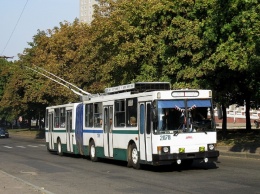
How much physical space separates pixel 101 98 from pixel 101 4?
1977 cm

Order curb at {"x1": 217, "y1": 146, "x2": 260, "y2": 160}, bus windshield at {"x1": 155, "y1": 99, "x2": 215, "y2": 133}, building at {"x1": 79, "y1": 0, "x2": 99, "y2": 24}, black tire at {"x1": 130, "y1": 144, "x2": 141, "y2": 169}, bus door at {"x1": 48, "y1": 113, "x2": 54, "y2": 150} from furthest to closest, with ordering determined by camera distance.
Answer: building at {"x1": 79, "y1": 0, "x2": 99, "y2": 24}, bus door at {"x1": 48, "y1": 113, "x2": 54, "y2": 150}, curb at {"x1": 217, "y1": 146, "x2": 260, "y2": 160}, black tire at {"x1": 130, "y1": 144, "x2": 141, "y2": 169}, bus windshield at {"x1": 155, "y1": 99, "x2": 215, "y2": 133}

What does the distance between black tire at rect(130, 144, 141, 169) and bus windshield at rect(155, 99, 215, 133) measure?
1.98 m

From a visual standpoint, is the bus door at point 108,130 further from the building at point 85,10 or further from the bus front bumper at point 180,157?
the building at point 85,10

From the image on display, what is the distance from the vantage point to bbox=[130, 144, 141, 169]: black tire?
688 inches

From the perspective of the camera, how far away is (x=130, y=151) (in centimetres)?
1809

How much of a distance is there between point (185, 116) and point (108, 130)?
189 inches

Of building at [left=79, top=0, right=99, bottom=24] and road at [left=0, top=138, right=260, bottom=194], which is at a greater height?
building at [left=79, top=0, right=99, bottom=24]

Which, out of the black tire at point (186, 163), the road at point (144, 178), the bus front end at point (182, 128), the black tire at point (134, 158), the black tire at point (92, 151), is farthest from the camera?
the black tire at point (92, 151)

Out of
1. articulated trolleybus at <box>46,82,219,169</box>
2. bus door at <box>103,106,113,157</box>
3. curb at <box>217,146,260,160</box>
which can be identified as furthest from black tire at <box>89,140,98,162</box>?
curb at <box>217,146,260,160</box>

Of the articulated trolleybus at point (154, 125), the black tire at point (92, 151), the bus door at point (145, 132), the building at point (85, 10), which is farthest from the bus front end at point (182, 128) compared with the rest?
the building at point (85, 10)

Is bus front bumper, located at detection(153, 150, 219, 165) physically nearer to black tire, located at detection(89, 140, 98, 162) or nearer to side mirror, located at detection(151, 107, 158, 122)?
side mirror, located at detection(151, 107, 158, 122)

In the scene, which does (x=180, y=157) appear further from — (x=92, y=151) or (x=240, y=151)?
(x=240, y=151)

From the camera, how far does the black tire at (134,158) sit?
57.4ft

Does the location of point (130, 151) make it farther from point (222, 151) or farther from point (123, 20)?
point (123, 20)
